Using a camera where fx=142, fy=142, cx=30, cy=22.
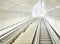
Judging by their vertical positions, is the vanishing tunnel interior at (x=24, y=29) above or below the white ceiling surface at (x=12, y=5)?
below

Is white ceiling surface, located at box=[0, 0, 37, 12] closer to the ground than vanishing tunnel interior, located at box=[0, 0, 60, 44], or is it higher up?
higher up

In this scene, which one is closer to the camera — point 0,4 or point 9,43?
point 9,43

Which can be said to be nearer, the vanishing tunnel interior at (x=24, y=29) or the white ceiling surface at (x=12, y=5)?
the vanishing tunnel interior at (x=24, y=29)

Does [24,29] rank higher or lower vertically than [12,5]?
lower

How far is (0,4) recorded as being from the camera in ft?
25.8

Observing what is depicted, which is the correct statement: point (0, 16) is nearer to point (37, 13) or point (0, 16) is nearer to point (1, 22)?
point (1, 22)

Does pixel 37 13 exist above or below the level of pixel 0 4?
above

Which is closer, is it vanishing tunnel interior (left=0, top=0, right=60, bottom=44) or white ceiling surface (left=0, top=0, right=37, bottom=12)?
vanishing tunnel interior (left=0, top=0, right=60, bottom=44)

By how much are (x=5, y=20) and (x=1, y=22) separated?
799 millimetres

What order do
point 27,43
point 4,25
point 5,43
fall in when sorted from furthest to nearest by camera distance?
Answer: point 4,25
point 5,43
point 27,43

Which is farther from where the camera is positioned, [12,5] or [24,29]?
[24,29]

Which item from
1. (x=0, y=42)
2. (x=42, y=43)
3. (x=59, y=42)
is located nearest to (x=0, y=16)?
(x=0, y=42)

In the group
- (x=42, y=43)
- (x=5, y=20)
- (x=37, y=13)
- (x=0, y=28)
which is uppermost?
(x=37, y=13)

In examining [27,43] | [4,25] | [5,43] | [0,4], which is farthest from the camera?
[4,25]
